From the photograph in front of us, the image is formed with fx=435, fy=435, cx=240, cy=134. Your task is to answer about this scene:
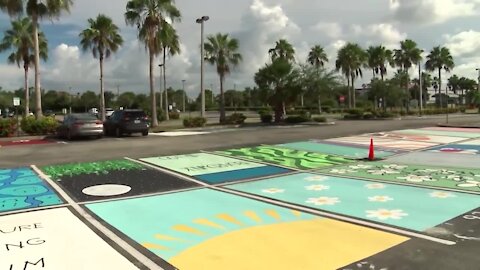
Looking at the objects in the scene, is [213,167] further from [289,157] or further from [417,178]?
[417,178]

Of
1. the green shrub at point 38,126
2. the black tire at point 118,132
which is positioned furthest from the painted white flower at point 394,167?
the green shrub at point 38,126

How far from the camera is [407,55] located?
65000mm

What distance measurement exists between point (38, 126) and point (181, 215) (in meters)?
20.2

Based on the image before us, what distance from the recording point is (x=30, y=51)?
1761 inches

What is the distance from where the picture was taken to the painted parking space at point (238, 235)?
16.3ft

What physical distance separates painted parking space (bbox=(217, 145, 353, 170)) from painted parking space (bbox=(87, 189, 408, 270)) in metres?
5.09

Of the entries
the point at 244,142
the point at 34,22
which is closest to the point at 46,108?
the point at 34,22

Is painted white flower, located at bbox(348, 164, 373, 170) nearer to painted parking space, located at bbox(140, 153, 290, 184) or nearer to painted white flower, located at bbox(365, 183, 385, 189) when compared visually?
painted parking space, located at bbox(140, 153, 290, 184)

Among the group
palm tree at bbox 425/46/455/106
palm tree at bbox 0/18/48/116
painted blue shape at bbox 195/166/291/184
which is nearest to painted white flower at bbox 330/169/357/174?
painted blue shape at bbox 195/166/291/184

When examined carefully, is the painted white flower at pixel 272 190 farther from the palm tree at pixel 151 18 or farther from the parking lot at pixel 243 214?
the palm tree at pixel 151 18

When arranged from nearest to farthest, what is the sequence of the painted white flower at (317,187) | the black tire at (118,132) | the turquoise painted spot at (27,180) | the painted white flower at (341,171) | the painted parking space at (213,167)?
the painted white flower at (317,187) → the turquoise painted spot at (27,180) → the painted parking space at (213,167) → the painted white flower at (341,171) → the black tire at (118,132)

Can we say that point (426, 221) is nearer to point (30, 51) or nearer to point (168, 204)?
point (168, 204)

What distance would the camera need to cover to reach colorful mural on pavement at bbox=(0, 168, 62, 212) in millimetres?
7973

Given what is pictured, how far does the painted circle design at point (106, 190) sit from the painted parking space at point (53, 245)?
1.79m
